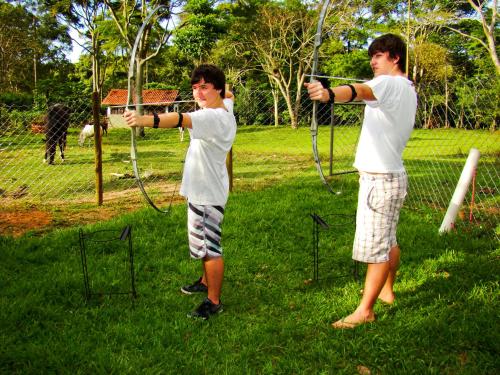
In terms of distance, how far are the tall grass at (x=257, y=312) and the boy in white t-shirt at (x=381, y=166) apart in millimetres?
330

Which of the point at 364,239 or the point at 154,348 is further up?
the point at 364,239

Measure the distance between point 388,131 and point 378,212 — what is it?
0.48 m

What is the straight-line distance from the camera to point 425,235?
4582mm

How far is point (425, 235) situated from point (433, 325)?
6.42 ft

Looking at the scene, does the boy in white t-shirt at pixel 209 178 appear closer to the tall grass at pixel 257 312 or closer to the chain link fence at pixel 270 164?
the tall grass at pixel 257 312

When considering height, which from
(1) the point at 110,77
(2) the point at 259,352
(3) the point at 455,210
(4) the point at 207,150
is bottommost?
(2) the point at 259,352

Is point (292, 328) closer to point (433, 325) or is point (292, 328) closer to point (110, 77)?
point (433, 325)

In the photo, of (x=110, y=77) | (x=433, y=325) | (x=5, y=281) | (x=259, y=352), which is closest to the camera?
(x=259, y=352)

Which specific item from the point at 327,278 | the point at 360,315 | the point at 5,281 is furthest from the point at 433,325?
the point at 5,281

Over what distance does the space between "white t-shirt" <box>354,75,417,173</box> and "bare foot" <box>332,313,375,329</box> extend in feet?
3.12

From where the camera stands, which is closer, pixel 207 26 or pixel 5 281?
pixel 5 281

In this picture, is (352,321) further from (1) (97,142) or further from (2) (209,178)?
(1) (97,142)

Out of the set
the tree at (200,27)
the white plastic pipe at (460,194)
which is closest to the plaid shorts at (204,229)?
the white plastic pipe at (460,194)

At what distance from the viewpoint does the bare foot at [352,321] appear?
2.79 meters
